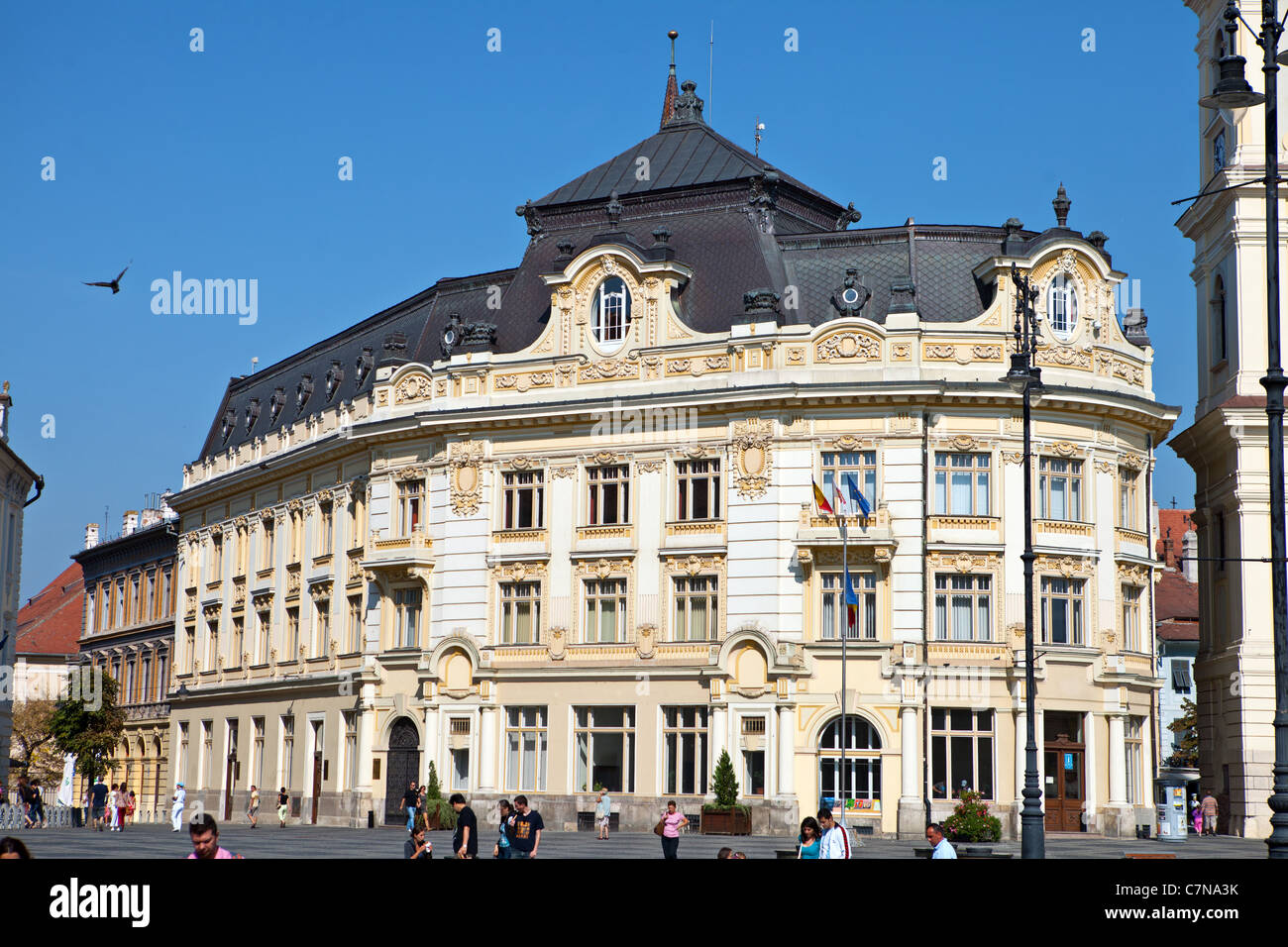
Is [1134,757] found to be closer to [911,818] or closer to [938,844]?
[911,818]

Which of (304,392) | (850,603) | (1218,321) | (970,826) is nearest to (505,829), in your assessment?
(970,826)

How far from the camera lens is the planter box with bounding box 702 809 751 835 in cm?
4947

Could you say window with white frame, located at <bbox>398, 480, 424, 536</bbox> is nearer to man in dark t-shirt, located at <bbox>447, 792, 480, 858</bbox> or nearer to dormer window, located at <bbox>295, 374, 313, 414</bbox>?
dormer window, located at <bbox>295, 374, 313, 414</bbox>

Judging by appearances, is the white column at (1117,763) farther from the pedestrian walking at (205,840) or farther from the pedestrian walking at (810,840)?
the pedestrian walking at (205,840)

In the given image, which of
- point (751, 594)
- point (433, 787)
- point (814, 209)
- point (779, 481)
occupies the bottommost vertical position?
point (433, 787)

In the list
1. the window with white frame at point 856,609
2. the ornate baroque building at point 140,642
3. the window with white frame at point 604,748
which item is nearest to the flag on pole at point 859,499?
the window with white frame at point 856,609

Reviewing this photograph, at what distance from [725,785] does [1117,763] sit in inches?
466

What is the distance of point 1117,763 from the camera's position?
51219mm

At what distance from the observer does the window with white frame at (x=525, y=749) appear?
5441 cm

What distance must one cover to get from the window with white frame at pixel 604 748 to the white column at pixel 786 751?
4993 mm

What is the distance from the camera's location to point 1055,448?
52.0 metres
